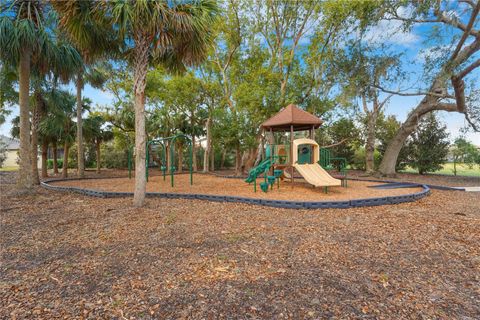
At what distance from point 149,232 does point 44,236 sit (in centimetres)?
166

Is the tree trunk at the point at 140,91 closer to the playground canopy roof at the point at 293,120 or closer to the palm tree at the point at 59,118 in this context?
the playground canopy roof at the point at 293,120

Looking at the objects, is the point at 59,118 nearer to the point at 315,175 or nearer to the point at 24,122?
the point at 24,122

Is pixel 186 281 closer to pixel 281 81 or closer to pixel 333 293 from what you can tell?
pixel 333 293

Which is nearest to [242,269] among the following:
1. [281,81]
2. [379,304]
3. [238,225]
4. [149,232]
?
[379,304]

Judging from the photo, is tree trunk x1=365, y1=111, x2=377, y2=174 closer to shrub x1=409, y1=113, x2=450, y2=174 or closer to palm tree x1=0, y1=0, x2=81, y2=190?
shrub x1=409, y1=113, x2=450, y2=174

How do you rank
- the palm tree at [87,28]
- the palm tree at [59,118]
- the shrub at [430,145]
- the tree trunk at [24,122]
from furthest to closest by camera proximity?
the shrub at [430,145] → the palm tree at [59,118] → the tree trunk at [24,122] → the palm tree at [87,28]

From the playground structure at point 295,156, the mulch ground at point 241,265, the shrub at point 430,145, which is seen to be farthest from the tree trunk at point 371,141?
the mulch ground at point 241,265

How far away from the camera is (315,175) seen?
25.2 feet

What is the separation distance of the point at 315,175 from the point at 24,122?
9.82 m

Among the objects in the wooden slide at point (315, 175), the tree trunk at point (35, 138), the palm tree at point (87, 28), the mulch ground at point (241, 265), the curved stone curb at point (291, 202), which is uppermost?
the palm tree at point (87, 28)

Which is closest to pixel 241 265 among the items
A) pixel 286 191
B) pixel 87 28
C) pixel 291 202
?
pixel 291 202

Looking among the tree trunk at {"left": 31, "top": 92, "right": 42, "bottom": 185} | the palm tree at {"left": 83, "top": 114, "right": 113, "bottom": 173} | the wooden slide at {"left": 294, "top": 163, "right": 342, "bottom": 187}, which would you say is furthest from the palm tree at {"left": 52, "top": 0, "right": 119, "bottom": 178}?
the palm tree at {"left": 83, "top": 114, "right": 113, "bottom": 173}

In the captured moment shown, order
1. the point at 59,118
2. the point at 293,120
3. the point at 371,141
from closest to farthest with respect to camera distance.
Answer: the point at 293,120 → the point at 59,118 → the point at 371,141

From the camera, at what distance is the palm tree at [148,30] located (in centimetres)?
475
